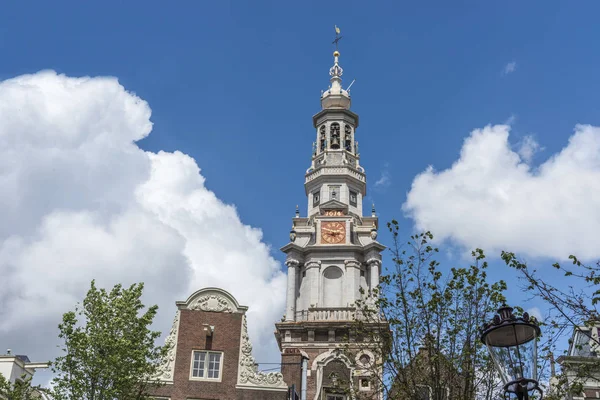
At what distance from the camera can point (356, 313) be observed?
143 ft

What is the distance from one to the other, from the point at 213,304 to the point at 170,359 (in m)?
3.34

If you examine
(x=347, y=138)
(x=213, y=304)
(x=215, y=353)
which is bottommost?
(x=215, y=353)

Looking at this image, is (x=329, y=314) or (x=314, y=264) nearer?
(x=329, y=314)

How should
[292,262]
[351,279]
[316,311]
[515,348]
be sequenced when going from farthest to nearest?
[292,262] → [351,279] → [316,311] → [515,348]

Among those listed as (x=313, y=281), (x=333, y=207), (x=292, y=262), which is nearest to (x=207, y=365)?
(x=313, y=281)

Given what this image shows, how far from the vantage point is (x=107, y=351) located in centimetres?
2642

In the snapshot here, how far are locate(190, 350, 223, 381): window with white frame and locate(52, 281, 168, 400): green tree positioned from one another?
14.0ft

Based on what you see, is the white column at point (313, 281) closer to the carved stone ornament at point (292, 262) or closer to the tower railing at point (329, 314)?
the carved stone ornament at point (292, 262)

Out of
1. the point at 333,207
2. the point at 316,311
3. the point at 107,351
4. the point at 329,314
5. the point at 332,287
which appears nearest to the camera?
the point at 107,351

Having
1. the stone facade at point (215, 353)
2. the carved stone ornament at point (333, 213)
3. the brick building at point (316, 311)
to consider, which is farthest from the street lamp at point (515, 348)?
the carved stone ornament at point (333, 213)

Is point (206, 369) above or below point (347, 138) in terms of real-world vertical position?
below

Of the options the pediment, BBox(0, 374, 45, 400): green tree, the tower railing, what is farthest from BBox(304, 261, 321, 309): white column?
BBox(0, 374, 45, 400): green tree

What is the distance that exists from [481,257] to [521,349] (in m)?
10.6

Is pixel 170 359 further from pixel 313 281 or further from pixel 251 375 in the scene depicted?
pixel 313 281
